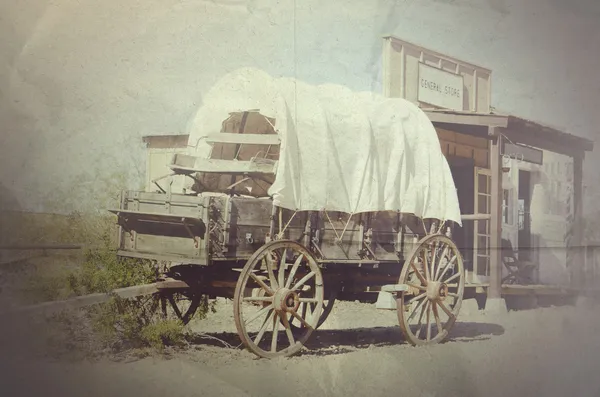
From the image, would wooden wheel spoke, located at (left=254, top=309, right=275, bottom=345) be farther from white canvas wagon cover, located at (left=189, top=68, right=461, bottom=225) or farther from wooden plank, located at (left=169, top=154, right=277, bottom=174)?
wooden plank, located at (left=169, top=154, right=277, bottom=174)

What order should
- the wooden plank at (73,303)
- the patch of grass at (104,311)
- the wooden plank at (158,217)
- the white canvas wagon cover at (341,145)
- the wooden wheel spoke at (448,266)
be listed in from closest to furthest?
1. the wooden plank at (73,303)
2. the patch of grass at (104,311)
3. the wooden plank at (158,217)
4. the white canvas wagon cover at (341,145)
5. the wooden wheel spoke at (448,266)

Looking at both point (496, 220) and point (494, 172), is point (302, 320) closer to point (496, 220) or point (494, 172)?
point (496, 220)

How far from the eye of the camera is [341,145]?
17.1ft

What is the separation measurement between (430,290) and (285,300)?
1.39 metres

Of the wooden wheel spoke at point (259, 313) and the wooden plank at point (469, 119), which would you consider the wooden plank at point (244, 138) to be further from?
the wooden plank at point (469, 119)

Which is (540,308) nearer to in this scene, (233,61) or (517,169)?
(517,169)

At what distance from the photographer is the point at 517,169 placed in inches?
272

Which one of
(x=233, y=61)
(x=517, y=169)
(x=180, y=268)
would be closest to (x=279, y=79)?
(x=233, y=61)

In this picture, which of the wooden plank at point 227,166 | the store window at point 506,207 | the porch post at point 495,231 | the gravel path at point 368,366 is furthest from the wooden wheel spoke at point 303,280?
the store window at point 506,207

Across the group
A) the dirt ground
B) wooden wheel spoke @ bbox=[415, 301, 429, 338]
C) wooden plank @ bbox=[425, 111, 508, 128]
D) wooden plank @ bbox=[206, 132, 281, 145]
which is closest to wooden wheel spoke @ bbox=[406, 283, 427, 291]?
wooden wheel spoke @ bbox=[415, 301, 429, 338]

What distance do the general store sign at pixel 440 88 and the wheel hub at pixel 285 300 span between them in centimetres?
223

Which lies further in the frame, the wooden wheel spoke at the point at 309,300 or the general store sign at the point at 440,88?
the general store sign at the point at 440,88

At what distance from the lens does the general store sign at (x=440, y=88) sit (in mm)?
6105

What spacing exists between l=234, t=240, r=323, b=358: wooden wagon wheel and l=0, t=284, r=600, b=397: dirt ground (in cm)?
14
